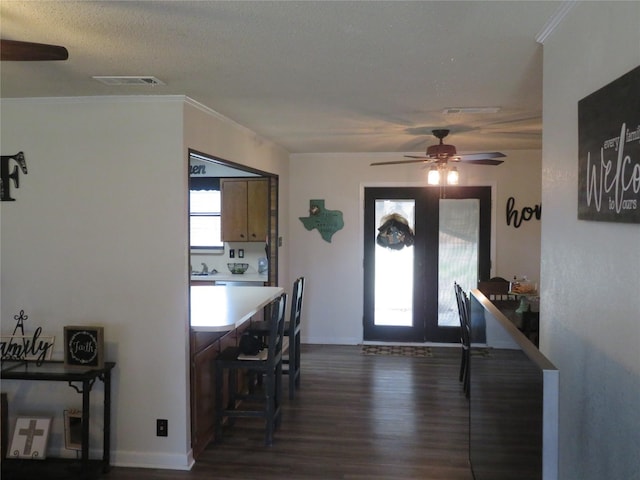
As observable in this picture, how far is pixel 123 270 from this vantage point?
3496 millimetres

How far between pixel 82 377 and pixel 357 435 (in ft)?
6.65

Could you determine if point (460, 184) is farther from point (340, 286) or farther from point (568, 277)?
point (568, 277)

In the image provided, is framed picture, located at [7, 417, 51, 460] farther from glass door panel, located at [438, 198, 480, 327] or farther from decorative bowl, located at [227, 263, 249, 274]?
glass door panel, located at [438, 198, 480, 327]

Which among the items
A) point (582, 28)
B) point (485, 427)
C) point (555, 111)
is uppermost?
→ point (582, 28)

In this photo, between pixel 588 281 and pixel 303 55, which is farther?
pixel 303 55

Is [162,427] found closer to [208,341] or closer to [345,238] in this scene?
[208,341]

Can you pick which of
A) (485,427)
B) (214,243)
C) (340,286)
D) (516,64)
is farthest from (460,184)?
(485,427)

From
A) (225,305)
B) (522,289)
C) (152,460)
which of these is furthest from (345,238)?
(152,460)

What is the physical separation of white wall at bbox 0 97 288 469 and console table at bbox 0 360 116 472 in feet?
0.37

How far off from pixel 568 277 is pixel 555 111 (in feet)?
2.37

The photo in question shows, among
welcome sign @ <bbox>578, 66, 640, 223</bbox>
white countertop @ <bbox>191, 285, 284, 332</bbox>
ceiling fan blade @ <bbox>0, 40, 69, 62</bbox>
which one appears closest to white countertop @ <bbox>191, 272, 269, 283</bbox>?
white countertop @ <bbox>191, 285, 284, 332</bbox>

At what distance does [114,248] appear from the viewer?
3502 mm

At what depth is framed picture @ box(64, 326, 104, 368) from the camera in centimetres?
331

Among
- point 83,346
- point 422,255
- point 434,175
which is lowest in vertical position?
point 83,346
